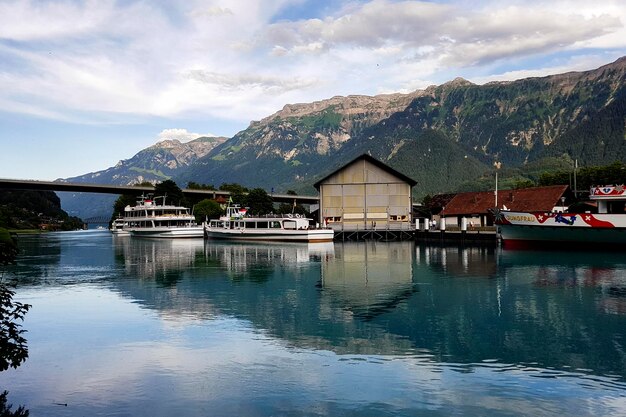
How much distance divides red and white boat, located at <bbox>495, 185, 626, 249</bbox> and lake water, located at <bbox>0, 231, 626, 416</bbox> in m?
21.0

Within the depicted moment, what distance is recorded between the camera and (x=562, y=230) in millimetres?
52844

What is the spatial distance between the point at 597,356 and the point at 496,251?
131 feet

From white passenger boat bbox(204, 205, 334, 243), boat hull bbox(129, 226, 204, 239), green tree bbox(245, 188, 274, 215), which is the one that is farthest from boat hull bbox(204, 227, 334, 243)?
green tree bbox(245, 188, 274, 215)

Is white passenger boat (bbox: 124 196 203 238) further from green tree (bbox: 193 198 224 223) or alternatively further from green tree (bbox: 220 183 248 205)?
green tree (bbox: 220 183 248 205)

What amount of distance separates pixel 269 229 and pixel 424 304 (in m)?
53.9

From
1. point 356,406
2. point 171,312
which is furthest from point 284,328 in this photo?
point 356,406

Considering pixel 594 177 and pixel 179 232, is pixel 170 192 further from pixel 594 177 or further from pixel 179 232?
pixel 594 177

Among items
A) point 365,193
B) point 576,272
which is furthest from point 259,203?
point 576,272

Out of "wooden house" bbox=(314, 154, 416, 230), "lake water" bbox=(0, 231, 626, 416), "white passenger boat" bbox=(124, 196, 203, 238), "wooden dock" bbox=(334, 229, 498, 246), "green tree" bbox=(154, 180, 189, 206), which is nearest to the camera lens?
"lake water" bbox=(0, 231, 626, 416)

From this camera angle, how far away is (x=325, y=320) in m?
20.3

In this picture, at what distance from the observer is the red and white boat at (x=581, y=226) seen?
1981 inches

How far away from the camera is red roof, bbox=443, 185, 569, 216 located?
7162 cm

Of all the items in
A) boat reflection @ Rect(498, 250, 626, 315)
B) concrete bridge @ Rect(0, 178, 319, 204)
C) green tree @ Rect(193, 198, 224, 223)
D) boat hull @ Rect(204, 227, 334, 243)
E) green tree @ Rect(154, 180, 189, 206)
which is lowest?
boat reflection @ Rect(498, 250, 626, 315)

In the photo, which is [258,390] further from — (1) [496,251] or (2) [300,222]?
(2) [300,222]
